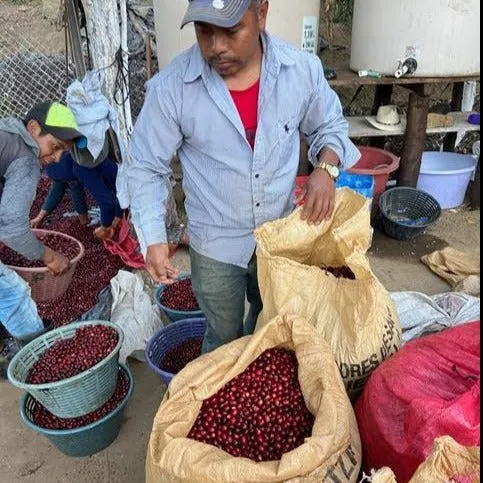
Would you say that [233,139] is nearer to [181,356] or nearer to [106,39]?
Answer: [181,356]

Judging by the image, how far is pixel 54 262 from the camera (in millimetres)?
3195

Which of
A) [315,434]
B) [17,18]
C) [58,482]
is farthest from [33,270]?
[17,18]

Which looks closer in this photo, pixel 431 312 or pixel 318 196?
pixel 318 196

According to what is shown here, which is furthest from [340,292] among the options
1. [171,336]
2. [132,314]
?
[132,314]

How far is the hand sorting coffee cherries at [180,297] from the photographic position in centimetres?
320

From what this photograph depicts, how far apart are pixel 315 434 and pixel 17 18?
994 cm

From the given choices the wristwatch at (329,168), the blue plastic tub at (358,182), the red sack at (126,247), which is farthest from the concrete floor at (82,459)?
the blue plastic tub at (358,182)

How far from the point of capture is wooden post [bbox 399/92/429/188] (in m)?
4.45

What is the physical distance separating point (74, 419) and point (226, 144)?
5.02 ft

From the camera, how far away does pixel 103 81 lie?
3754 millimetres

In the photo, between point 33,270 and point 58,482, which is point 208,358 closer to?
point 58,482

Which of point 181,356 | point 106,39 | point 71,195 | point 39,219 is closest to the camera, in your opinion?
point 181,356

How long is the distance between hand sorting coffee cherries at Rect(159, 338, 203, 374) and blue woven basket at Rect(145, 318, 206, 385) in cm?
2

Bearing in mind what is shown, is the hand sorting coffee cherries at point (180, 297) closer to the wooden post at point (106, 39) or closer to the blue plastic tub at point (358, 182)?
the wooden post at point (106, 39)
